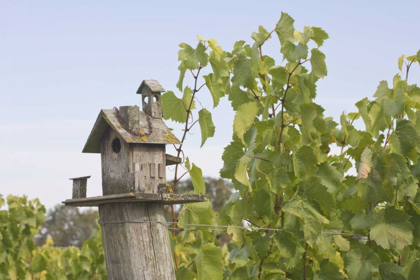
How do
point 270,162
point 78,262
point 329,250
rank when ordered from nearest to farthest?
1. point 270,162
2. point 329,250
3. point 78,262

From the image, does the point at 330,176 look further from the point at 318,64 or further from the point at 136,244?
the point at 136,244

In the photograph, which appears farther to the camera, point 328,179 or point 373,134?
point 373,134

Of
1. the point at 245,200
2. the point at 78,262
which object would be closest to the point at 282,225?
the point at 245,200

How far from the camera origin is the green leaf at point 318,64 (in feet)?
11.0

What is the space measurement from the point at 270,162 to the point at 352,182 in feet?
2.66

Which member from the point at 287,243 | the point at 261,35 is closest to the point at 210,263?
the point at 287,243

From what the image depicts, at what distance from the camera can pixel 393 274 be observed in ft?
12.0

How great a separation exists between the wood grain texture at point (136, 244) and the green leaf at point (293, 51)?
3.28ft

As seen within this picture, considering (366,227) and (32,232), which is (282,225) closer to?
(366,227)

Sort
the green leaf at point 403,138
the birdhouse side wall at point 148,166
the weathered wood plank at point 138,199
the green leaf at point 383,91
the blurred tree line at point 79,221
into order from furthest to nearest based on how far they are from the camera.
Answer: the blurred tree line at point 79,221 → the green leaf at point 383,91 → the green leaf at point 403,138 → the birdhouse side wall at point 148,166 → the weathered wood plank at point 138,199

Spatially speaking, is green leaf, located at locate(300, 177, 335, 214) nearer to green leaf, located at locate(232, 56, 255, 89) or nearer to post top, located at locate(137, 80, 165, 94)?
green leaf, located at locate(232, 56, 255, 89)

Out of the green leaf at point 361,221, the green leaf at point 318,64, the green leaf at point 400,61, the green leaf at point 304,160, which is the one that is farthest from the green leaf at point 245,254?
the green leaf at point 400,61

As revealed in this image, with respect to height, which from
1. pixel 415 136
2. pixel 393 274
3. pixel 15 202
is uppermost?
pixel 15 202

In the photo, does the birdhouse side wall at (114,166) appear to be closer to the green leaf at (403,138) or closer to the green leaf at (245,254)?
the green leaf at (245,254)
